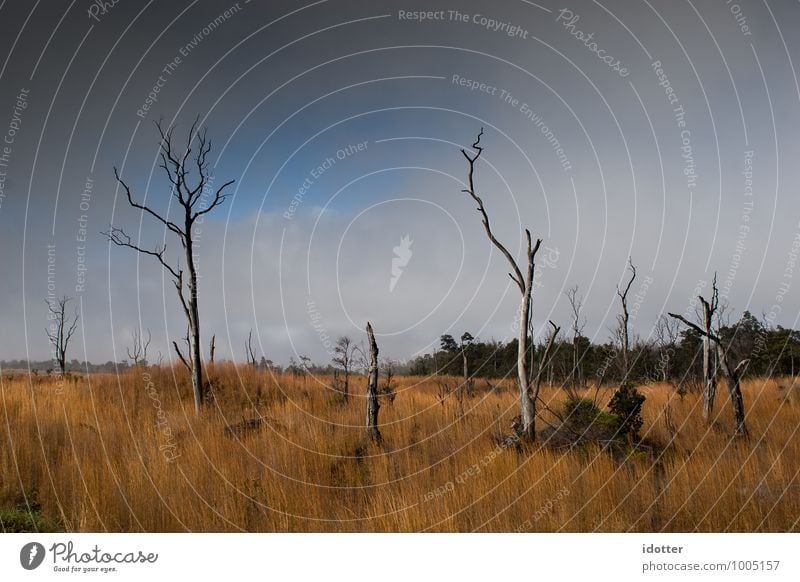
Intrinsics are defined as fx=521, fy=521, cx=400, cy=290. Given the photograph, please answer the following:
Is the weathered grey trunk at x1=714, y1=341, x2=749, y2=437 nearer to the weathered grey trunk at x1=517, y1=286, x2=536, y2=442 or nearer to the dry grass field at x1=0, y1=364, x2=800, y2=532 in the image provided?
the dry grass field at x1=0, y1=364, x2=800, y2=532

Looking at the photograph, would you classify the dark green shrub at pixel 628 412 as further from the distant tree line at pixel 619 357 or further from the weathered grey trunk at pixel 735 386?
the distant tree line at pixel 619 357

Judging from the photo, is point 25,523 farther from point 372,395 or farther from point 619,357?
point 619,357

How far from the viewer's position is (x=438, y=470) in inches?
260

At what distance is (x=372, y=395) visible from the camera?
27.1 ft

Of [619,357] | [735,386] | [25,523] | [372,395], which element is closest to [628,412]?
[735,386]

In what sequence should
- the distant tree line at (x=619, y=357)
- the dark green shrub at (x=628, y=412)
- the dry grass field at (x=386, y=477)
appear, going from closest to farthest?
the dry grass field at (x=386, y=477), the dark green shrub at (x=628, y=412), the distant tree line at (x=619, y=357)

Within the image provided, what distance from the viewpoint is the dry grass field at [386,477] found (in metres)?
5.37

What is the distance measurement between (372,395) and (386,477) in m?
1.93

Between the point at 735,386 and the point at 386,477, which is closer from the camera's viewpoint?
the point at 386,477

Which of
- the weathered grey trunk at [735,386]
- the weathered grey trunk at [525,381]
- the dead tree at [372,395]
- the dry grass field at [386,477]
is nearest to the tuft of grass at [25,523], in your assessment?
the dry grass field at [386,477]

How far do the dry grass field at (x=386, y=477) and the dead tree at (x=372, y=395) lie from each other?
1.05 feet

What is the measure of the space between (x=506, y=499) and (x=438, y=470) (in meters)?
1.23

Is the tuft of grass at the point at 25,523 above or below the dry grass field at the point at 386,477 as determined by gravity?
below
